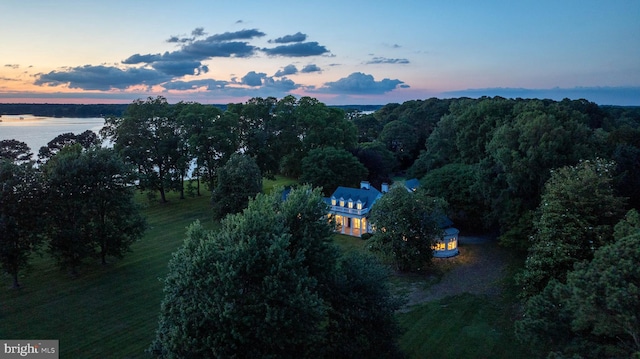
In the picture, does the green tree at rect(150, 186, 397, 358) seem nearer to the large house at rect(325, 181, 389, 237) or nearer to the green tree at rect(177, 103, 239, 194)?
the large house at rect(325, 181, 389, 237)

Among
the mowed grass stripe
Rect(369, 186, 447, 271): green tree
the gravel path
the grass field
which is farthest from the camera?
Rect(369, 186, 447, 271): green tree

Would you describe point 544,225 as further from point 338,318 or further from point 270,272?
point 270,272

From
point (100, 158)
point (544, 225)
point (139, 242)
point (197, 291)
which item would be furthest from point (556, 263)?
point (139, 242)

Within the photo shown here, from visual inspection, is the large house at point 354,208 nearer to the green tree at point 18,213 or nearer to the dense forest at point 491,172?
the dense forest at point 491,172

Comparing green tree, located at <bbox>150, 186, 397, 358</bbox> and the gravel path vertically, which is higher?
green tree, located at <bbox>150, 186, 397, 358</bbox>

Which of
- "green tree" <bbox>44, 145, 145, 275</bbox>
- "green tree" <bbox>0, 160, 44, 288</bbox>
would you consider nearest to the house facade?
"green tree" <bbox>44, 145, 145, 275</bbox>

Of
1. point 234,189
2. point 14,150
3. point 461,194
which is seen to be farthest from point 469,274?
point 14,150

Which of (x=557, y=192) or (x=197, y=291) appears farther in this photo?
(x=557, y=192)
